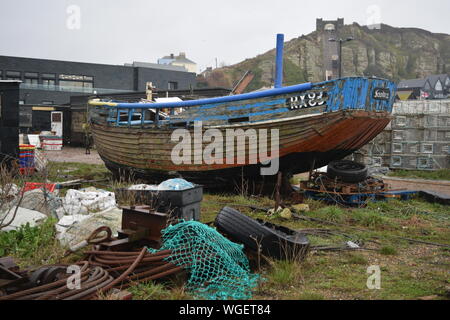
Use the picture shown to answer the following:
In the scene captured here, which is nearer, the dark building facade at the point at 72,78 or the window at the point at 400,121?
the window at the point at 400,121

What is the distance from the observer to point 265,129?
9.05 meters

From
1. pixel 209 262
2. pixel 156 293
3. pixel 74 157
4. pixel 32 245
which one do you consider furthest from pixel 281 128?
pixel 74 157

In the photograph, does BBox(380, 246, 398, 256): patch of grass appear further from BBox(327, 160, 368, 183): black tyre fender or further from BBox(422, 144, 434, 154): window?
BBox(422, 144, 434, 154): window

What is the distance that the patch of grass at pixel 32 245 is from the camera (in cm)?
470

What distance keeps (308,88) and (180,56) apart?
82.6 m

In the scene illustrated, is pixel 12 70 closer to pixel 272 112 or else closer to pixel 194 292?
pixel 272 112

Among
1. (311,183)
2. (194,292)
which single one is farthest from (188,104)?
(194,292)

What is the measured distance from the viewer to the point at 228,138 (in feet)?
31.1

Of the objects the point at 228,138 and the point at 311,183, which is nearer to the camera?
the point at 228,138

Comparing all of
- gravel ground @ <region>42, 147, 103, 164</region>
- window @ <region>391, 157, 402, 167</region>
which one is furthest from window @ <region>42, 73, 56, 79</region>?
window @ <region>391, 157, 402, 167</region>

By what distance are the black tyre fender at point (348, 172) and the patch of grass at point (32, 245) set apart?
248 inches

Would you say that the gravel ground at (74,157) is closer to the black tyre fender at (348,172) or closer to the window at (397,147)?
the black tyre fender at (348,172)

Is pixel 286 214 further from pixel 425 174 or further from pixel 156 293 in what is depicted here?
pixel 425 174

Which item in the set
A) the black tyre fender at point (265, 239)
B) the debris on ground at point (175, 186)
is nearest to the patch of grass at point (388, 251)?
the black tyre fender at point (265, 239)
